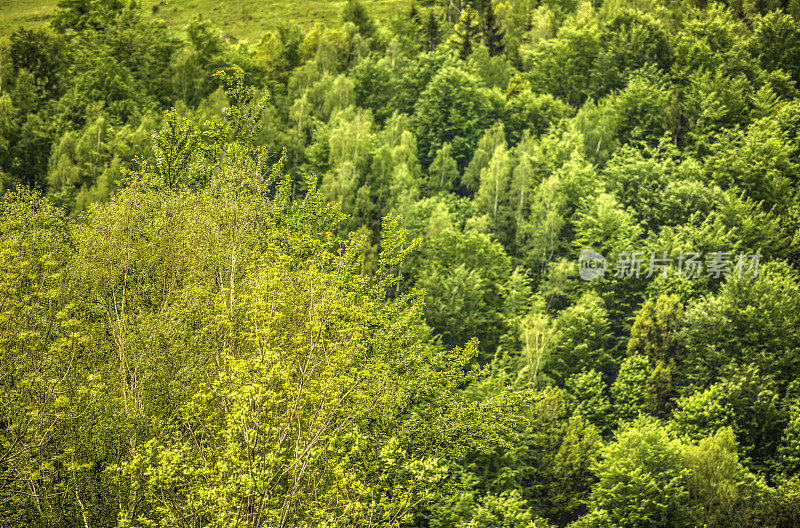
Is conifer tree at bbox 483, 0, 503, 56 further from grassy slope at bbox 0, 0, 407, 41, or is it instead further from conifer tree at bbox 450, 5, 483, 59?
grassy slope at bbox 0, 0, 407, 41

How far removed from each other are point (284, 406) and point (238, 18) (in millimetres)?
144650

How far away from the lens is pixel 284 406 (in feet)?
45.2

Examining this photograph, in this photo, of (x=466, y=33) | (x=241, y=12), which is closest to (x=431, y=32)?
(x=466, y=33)

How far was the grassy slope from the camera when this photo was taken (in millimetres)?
133175

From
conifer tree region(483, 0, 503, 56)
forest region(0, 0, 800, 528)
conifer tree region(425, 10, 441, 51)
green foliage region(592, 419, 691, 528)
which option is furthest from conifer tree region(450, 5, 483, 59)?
green foliage region(592, 419, 691, 528)

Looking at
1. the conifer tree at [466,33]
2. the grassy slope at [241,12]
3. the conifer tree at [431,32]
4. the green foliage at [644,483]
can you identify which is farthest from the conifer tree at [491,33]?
the green foliage at [644,483]

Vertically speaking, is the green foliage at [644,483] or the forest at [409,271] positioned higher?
the forest at [409,271]

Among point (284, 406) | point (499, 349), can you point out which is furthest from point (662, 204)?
point (284, 406)

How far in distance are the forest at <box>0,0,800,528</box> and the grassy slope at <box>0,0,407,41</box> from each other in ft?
146

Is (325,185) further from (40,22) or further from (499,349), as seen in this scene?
(40,22)

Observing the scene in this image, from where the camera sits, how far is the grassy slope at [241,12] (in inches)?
5243

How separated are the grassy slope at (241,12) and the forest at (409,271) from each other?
44.4 m

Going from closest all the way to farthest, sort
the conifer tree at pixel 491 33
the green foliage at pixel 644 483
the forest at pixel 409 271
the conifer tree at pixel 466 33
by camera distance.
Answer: the forest at pixel 409 271 → the green foliage at pixel 644 483 → the conifer tree at pixel 466 33 → the conifer tree at pixel 491 33

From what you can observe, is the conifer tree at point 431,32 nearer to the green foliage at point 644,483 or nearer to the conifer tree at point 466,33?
the conifer tree at point 466,33
